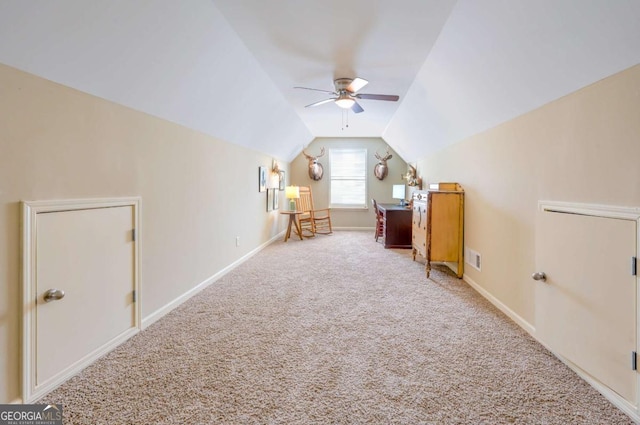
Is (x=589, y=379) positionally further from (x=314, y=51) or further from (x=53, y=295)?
(x=314, y=51)

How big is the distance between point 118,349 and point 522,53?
132 inches

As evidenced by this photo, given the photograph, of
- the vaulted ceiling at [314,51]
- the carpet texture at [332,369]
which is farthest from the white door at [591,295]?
the vaulted ceiling at [314,51]

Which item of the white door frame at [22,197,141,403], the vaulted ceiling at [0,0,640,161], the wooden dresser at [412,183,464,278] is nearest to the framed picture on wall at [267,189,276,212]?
the vaulted ceiling at [0,0,640,161]

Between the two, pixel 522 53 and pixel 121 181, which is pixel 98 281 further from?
pixel 522 53

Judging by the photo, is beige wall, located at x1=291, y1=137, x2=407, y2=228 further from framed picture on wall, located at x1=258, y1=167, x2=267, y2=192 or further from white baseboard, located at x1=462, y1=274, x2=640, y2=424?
white baseboard, located at x1=462, y1=274, x2=640, y2=424

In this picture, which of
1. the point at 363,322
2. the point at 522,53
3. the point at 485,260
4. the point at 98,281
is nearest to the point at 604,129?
the point at 522,53

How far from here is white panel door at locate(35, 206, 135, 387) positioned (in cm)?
154

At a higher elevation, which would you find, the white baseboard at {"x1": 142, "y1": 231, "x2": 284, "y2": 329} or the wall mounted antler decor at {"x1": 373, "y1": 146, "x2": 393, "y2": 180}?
the wall mounted antler decor at {"x1": 373, "y1": 146, "x2": 393, "y2": 180}

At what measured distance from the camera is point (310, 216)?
6.91m

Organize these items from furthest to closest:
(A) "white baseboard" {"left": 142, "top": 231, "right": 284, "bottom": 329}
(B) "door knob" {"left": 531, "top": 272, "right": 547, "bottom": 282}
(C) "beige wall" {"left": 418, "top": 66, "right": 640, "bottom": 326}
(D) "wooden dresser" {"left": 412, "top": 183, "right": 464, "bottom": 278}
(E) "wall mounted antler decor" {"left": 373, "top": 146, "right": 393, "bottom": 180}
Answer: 1. (E) "wall mounted antler decor" {"left": 373, "top": 146, "right": 393, "bottom": 180}
2. (D) "wooden dresser" {"left": 412, "top": 183, "right": 464, "bottom": 278}
3. (A) "white baseboard" {"left": 142, "top": 231, "right": 284, "bottom": 329}
4. (B) "door knob" {"left": 531, "top": 272, "right": 547, "bottom": 282}
5. (C) "beige wall" {"left": 418, "top": 66, "right": 640, "bottom": 326}

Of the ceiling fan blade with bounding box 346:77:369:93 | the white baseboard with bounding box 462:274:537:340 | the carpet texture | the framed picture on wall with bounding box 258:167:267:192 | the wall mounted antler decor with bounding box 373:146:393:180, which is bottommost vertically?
the carpet texture

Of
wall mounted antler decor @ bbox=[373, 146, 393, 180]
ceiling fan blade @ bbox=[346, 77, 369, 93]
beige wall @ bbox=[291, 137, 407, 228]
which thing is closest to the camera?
ceiling fan blade @ bbox=[346, 77, 369, 93]

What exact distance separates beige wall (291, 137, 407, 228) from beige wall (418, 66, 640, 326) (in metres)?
3.74

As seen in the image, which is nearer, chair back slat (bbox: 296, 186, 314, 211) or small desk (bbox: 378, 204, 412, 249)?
small desk (bbox: 378, 204, 412, 249)
